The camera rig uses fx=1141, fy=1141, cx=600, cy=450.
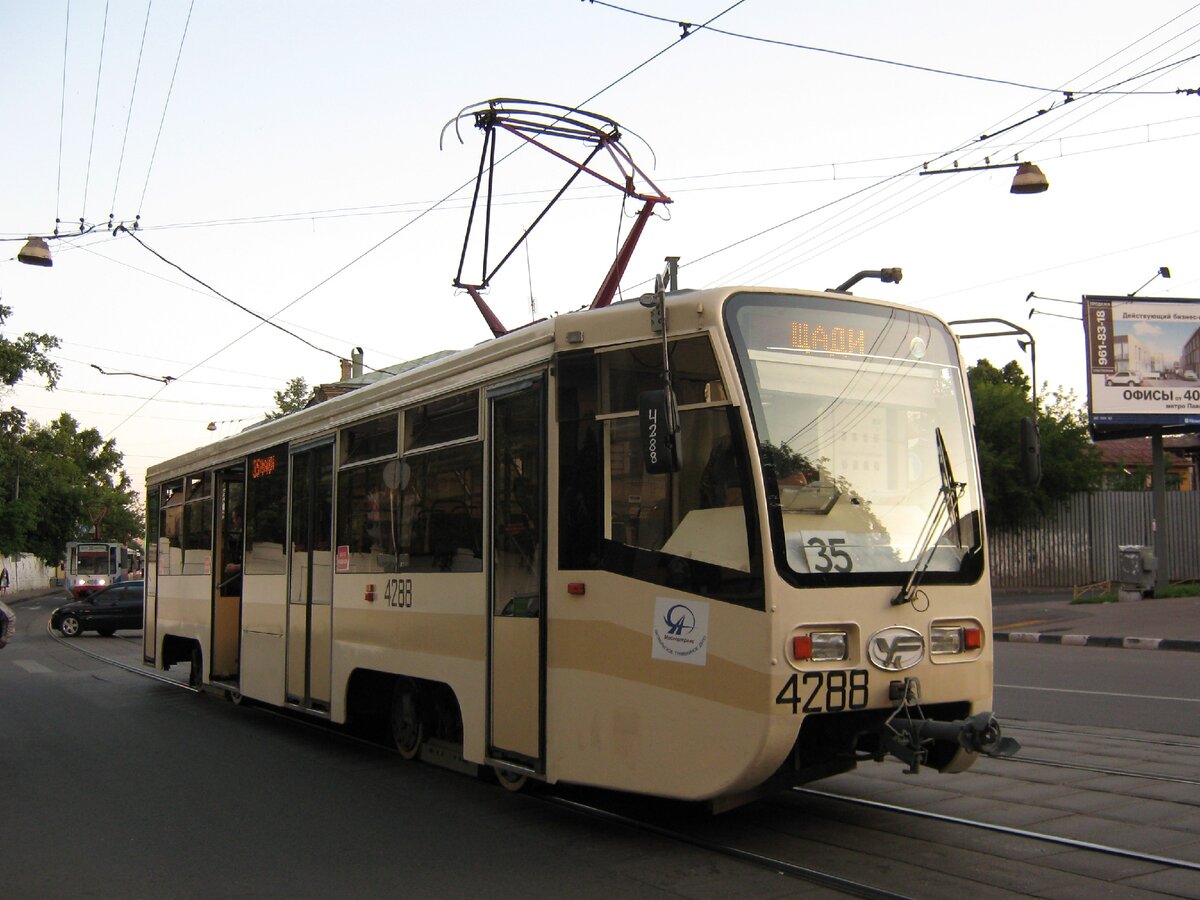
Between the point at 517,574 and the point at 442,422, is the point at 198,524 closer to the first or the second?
the point at 442,422

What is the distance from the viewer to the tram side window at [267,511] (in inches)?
425

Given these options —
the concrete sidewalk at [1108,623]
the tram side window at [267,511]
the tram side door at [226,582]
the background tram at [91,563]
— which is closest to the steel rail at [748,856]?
the tram side window at [267,511]

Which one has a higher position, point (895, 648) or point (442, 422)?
point (442, 422)

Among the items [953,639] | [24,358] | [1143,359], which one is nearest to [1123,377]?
[1143,359]

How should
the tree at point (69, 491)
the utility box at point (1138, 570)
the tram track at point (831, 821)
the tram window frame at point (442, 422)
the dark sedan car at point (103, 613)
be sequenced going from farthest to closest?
the tree at point (69, 491) → the dark sedan car at point (103, 613) → the utility box at point (1138, 570) → the tram window frame at point (442, 422) → the tram track at point (831, 821)

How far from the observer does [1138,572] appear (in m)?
25.9

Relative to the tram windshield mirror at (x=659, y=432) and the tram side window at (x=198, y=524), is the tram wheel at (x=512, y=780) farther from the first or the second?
the tram side window at (x=198, y=524)

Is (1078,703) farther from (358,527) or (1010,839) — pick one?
(358,527)

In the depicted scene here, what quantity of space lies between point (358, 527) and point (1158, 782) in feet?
19.9

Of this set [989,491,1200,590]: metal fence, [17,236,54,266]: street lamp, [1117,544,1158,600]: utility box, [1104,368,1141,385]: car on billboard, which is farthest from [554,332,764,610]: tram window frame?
[989,491,1200,590]: metal fence

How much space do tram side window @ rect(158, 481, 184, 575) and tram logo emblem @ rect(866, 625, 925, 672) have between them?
1048 centimetres

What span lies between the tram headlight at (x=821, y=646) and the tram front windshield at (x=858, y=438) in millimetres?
287

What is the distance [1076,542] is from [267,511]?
90.4ft

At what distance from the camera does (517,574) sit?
695 cm
